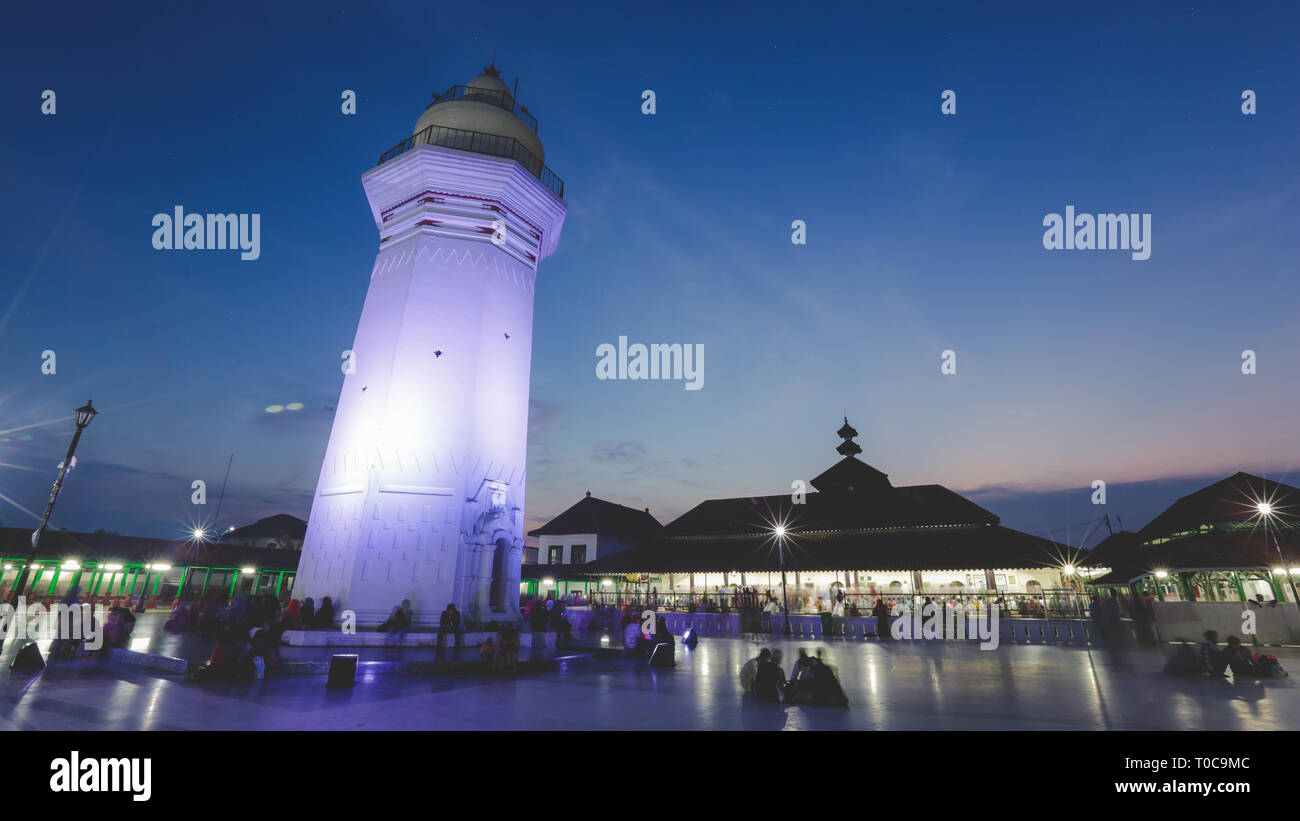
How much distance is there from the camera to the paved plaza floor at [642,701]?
7219 millimetres

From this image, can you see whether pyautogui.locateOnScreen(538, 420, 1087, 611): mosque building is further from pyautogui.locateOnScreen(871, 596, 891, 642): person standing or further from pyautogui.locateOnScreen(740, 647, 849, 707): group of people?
pyautogui.locateOnScreen(740, 647, 849, 707): group of people

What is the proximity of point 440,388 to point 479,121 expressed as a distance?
397 inches

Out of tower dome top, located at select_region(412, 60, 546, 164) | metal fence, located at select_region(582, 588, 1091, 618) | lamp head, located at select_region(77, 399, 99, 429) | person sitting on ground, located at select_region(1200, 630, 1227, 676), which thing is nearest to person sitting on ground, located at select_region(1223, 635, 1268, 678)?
person sitting on ground, located at select_region(1200, 630, 1227, 676)

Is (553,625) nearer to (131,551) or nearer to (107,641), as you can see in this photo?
(107,641)

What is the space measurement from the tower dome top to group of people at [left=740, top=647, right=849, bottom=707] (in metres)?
18.1

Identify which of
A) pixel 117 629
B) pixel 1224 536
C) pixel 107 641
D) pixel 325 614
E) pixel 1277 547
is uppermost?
pixel 1224 536

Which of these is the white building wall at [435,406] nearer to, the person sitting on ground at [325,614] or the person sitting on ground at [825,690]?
the person sitting on ground at [325,614]

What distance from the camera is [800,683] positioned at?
29.3 ft

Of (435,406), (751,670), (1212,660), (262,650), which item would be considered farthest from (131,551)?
(1212,660)

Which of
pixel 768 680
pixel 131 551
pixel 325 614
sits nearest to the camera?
pixel 768 680

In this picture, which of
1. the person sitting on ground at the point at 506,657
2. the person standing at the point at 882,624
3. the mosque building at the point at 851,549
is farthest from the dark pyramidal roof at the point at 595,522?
the person sitting on ground at the point at 506,657

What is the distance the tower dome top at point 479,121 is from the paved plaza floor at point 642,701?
16.9 metres

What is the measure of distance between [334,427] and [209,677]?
27.7ft

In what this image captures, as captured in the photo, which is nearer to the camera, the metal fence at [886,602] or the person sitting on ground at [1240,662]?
the person sitting on ground at [1240,662]
